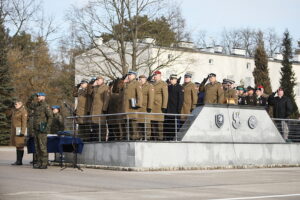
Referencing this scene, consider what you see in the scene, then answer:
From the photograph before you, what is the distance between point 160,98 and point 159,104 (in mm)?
181

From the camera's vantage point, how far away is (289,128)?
2172 centimetres

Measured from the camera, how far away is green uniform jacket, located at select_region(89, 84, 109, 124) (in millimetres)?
18484

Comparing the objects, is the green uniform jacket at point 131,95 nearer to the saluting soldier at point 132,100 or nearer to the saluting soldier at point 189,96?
the saluting soldier at point 132,100

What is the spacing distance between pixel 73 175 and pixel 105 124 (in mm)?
3265

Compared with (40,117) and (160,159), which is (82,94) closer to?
(40,117)

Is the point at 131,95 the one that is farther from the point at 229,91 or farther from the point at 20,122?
the point at 229,91

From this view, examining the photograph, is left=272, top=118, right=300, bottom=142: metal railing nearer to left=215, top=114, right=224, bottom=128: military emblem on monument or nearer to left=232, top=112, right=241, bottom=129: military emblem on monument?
left=232, top=112, right=241, bottom=129: military emblem on monument

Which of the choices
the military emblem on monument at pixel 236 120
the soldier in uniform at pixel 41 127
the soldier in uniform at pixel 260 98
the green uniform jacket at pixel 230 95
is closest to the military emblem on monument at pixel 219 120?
the military emblem on monument at pixel 236 120

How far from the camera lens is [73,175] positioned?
15.4 m

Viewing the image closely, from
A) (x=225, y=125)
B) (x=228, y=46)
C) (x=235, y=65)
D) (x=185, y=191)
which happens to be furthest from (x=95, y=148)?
(x=228, y=46)

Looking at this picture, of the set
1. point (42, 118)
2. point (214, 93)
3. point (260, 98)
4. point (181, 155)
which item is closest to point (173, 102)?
point (214, 93)

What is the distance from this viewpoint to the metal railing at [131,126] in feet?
57.6

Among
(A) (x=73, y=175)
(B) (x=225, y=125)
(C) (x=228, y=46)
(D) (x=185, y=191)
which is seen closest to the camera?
(D) (x=185, y=191)

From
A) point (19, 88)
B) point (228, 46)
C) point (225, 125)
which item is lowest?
point (225, 125)
